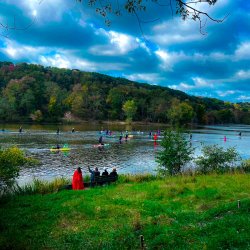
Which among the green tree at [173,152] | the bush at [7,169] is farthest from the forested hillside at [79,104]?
the bush at [7,169]

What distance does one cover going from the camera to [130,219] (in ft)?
41.7

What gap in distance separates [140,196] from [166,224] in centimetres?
641

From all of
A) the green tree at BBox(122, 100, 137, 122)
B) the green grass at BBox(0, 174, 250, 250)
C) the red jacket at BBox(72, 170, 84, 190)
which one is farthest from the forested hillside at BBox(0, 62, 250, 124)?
the green grass at BBox(0, 174, 250, 250)

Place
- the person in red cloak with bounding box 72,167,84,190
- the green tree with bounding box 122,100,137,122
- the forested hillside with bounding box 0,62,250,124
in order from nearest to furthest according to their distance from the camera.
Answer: the person in red cloak with bounding box 72,167,84,190, the forested hillside with bounding box 0,62,250,124, the green tree with bounding box 122,100,137,122

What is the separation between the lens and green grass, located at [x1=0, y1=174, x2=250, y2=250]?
9.45 metres

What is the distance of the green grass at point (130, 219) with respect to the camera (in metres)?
9.45


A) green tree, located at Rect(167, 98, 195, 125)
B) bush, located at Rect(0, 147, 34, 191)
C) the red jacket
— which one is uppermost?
green tree, located at Rect(167, 98, 195, 125)

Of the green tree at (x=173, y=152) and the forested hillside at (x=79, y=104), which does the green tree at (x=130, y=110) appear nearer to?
the forested hillside at (x=79, y=104)

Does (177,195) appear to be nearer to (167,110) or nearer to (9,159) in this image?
(9,159)

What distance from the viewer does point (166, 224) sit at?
1134cm

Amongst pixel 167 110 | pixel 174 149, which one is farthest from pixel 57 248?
pixel 167 110

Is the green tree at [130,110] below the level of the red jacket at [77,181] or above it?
above

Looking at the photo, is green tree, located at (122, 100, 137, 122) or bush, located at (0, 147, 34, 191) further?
green tree, located at (122, 100, 137, 122)

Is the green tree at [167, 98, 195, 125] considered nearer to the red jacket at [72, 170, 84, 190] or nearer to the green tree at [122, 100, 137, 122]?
the green tree at [122, 100, 137, 122]
